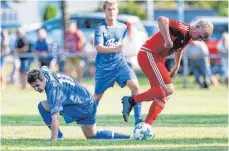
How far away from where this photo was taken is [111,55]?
47.3ft

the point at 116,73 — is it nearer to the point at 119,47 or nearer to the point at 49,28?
the point at 119,47

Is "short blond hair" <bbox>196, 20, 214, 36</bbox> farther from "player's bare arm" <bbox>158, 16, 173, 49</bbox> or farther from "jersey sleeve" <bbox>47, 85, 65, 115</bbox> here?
"jersey sleeve" <bbox>47, 85, 65, 115</bbox>

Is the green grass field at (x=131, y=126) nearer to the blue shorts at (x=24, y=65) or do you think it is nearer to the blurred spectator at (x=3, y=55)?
the blurred spectator at (x=3, y=55)

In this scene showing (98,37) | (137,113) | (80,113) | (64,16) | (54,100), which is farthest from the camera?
(64,16)

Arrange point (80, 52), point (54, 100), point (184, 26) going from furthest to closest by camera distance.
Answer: point (80, 52), point (184, 26), point (54, 100)

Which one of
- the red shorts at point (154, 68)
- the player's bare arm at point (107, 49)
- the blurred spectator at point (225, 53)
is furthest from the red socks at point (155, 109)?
the blurred spectator at point (225, 53)

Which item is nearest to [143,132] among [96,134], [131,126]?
[96,134]

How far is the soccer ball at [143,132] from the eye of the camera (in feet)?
39.9

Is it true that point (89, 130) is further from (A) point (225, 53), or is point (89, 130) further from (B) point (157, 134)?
(A) point (225, 53)

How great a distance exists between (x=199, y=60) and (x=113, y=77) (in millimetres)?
11931

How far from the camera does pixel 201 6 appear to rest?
47188mm

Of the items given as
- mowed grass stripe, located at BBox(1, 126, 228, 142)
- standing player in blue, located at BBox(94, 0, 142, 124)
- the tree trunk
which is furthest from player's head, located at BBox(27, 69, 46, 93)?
the tree trunk

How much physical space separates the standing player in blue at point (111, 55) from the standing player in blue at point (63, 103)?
1.59 m

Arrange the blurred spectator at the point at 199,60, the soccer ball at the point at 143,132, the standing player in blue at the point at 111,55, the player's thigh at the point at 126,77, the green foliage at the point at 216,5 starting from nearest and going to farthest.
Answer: the soccer ball at the point at 143,132, the player's thigh at the point at 126,77, the standing player in blue at the point at 111,55, the blurred spectator at the point at 199,60, the green foliage at the point at 216,5
